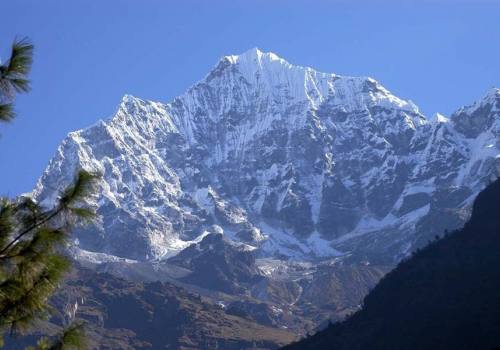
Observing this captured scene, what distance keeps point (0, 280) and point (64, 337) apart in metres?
2.12

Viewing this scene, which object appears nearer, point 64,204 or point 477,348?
point 64,204

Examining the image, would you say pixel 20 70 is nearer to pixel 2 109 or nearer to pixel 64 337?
pixel 2 109

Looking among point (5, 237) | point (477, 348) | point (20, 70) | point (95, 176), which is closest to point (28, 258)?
point (5, 237)

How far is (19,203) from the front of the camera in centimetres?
2392

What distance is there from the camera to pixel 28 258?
23.5 meters

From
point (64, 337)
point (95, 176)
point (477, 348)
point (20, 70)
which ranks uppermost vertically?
point (477, 348)

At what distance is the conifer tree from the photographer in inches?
917

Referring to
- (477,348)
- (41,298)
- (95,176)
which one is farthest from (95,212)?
(477,348)

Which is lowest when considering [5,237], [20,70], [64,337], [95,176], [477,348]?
[64,337]

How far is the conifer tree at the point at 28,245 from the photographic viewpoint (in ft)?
76.4

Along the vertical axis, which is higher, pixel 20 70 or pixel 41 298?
pixel 20 70

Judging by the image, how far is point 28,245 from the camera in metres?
23.6

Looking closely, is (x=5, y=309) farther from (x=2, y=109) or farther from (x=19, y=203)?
(x=2, y=109)

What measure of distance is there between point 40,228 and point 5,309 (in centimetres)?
198
